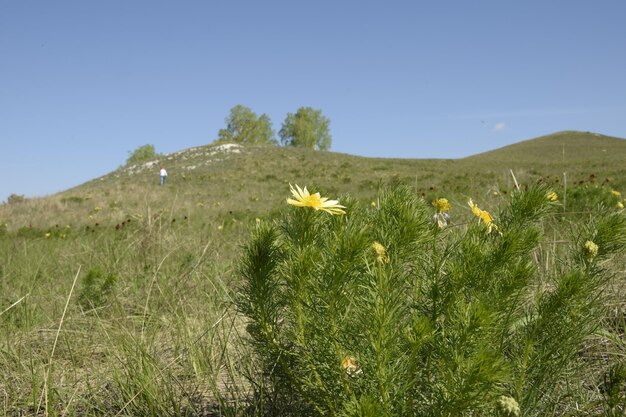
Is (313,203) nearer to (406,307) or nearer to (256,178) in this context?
(406,307)

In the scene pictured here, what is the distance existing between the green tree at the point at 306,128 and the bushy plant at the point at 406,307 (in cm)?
7170

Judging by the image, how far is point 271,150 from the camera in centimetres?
3231

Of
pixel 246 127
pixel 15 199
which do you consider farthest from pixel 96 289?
pixel 246 127

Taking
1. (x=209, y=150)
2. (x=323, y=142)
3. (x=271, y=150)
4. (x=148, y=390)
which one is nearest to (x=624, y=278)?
(x=148, y=390)

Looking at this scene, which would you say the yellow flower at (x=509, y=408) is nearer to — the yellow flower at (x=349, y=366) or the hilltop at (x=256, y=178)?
the yellow flower at (x=349, y=366)

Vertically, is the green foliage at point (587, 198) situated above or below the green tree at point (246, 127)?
below

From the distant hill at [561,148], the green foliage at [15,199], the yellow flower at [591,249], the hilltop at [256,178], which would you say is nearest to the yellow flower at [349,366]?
the yellow flower at [591,249]

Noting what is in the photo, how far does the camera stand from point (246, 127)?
68625 millimetres

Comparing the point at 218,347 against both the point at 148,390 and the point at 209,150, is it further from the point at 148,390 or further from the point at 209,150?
the point at 209,150

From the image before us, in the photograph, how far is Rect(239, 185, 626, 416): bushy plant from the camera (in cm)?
113

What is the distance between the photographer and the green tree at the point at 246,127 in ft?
225

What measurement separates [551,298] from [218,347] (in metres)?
1.59

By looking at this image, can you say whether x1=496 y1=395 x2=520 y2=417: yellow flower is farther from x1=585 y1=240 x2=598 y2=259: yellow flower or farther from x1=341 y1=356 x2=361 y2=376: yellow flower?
x1=585 y1=240 x2=598 y2=259: yellow flower

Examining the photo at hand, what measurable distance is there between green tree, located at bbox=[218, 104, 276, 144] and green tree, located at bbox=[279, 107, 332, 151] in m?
4.54
